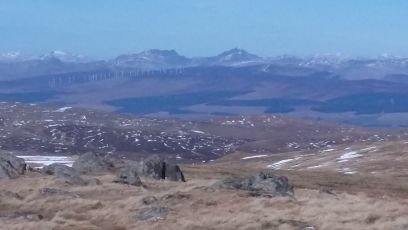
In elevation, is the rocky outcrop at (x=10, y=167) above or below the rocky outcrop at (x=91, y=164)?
above

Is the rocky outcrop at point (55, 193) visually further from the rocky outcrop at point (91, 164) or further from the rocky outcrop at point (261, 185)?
the rocky outcrop at point (91, 164)

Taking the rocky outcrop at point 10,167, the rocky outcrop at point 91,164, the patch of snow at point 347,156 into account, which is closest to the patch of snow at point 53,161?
the rocky outcrop at point 91,164

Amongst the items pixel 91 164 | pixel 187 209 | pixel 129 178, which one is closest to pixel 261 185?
pixel 187 209

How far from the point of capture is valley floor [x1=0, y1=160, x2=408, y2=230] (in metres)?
26.3

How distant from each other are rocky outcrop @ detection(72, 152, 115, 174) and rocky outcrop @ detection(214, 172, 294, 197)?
16.5m

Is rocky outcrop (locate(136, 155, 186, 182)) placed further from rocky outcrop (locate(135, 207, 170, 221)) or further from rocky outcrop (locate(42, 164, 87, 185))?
rocky outcrop (locate(135, 207, 170, 221))

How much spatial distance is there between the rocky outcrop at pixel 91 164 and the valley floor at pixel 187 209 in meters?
13.0

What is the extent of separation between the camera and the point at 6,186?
38.2m

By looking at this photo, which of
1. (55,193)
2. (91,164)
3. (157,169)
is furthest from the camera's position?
(91,164)

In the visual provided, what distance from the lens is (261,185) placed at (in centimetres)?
3388

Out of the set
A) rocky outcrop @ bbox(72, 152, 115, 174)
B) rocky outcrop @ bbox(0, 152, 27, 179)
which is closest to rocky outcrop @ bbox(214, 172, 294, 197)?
rocky outcrop @ bbox(0, 152, 27, 179)

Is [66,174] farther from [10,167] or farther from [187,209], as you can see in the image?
[187,209]

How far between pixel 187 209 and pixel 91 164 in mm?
22776

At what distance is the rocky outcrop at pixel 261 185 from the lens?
32.8 meters
